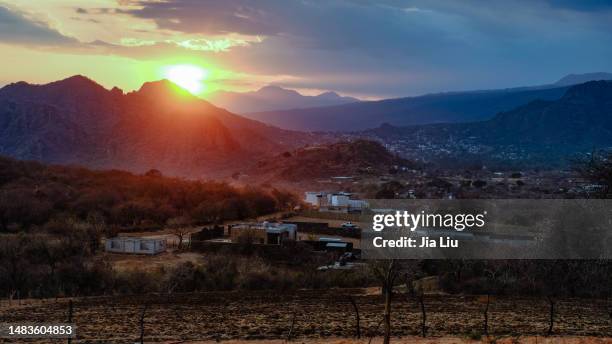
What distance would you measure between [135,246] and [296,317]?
17.4m

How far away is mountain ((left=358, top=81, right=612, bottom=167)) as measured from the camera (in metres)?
106

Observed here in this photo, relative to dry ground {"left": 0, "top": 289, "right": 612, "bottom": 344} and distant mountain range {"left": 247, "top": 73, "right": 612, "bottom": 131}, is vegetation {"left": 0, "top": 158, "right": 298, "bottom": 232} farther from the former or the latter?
distant mountain range {"left": 247, "top": 73, "right": 612, "bottom": 131}

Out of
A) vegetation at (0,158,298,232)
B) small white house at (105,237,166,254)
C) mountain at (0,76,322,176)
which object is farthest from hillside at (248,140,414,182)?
small white house at (105,237,166,254)

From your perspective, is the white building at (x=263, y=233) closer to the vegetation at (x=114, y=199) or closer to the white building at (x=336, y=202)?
the vegetation at (x=114, y=199)

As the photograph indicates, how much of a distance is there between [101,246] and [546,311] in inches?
935

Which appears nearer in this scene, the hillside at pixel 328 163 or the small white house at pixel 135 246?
the small white house at pixel 135 246

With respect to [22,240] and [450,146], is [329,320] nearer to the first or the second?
[22,240]

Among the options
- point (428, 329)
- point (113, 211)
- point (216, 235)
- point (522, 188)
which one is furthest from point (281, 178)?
point (428, 329)

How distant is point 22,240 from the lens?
29.4m

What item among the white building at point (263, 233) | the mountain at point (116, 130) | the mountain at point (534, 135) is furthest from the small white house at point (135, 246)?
the mountain at point (534, 135)

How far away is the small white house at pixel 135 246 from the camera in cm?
3164

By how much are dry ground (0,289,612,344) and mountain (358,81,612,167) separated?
7895 cm

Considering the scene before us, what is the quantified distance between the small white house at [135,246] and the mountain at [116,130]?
172 ft

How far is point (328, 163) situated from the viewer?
79.1m
